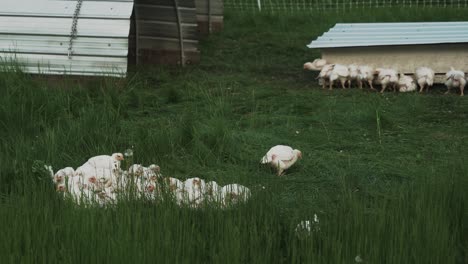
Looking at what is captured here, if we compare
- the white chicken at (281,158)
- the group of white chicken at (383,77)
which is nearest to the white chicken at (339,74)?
the group of white chicken at (383,77)

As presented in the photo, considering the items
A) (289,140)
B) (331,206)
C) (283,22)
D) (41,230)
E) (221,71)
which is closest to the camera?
(41,230)

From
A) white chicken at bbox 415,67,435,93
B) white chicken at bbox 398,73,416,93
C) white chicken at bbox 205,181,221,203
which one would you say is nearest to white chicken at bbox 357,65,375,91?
white chicken at bbox 398,73,416,93

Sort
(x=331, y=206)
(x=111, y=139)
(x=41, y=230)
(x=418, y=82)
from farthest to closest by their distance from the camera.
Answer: (x=418, y=82), (x=111, y=139), (x=331, y=206), (x=41, y=230)

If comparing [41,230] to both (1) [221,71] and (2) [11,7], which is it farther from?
(1) [221,71]

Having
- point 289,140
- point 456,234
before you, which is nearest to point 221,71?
point 289,140

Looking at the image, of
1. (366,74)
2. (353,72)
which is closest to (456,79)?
(366,74)

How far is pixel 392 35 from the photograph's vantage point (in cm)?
918

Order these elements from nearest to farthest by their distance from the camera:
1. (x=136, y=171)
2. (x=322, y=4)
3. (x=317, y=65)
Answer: (x=136, y=171) → (x=317, y=65) → (x=322, y=4)

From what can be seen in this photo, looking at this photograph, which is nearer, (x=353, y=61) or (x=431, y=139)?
(x=431, y=139)

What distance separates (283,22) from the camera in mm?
12883

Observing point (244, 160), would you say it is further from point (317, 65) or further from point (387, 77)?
point (317, 65)

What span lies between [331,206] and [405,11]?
933cm

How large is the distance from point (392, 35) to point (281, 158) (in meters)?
3.95

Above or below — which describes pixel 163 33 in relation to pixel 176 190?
above
